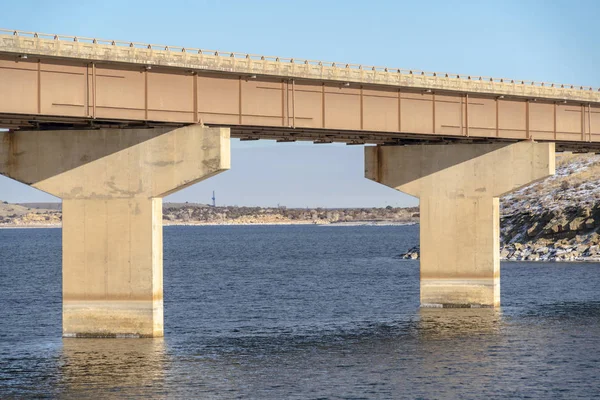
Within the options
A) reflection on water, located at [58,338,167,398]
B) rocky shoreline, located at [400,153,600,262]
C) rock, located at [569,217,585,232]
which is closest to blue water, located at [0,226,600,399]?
reflection on water, located at [58,338,167,398]

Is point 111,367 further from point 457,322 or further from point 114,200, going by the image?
point 457,322

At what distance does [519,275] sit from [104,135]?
165ft

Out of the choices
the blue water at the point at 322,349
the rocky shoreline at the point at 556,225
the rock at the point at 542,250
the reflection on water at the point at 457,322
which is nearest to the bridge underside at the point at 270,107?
the reflection on water at the point at 457,322

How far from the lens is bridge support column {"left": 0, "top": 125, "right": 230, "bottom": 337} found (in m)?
46.3

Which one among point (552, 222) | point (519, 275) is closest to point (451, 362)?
point (519, 275)

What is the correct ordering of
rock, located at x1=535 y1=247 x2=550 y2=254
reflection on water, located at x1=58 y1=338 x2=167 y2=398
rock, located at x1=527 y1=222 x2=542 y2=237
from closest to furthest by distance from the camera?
reflection on water, located at x1=58 y1=338 x2=167 y2=398 < rock, located at x1=535 y1=247 x2=550 y2=254 < rock, located at x1=527 y1=222 x2=542 y2=237

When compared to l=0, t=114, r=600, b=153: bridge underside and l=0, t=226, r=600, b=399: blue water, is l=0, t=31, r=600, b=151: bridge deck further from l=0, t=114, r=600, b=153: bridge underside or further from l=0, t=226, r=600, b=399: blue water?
l=0, t=226, r=600, b=399: blue water

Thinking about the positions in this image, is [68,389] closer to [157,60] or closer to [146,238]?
[146,238]

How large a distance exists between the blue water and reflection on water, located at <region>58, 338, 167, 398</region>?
7 centimetres

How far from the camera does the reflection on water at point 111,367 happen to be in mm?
37062

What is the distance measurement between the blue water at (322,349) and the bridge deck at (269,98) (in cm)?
935

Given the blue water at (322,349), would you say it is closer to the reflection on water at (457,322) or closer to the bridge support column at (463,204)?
the reflection on water at (457,322)

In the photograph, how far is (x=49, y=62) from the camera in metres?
43.2

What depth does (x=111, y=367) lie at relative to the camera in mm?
40719
